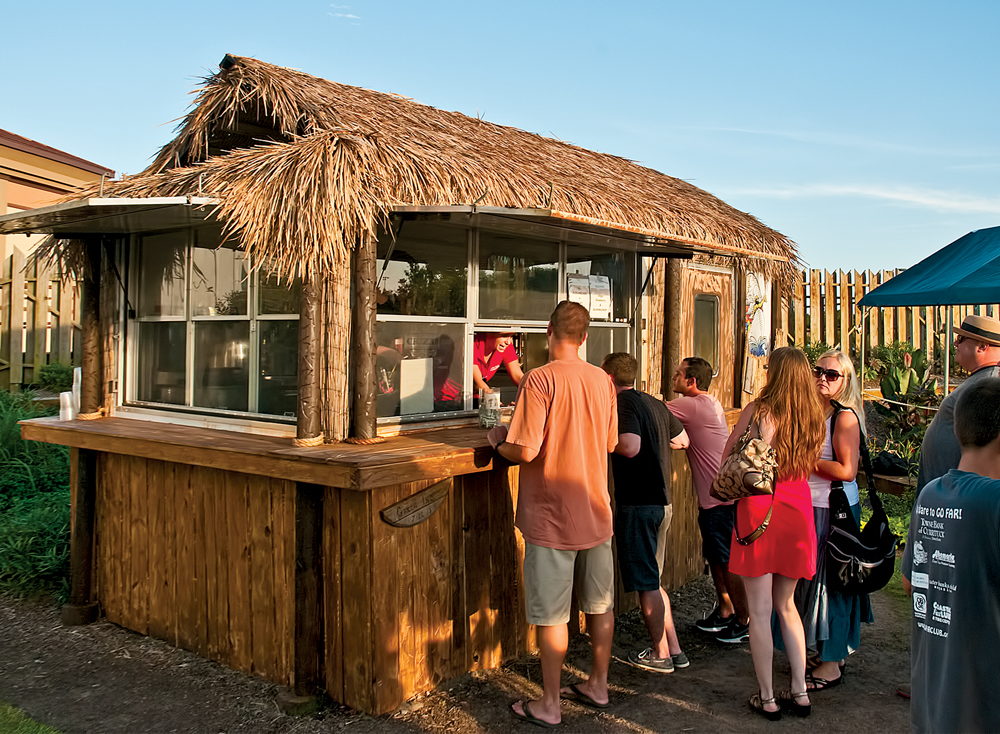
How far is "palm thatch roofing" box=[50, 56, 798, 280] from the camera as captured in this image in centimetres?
429

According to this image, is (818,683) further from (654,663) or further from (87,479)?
(87,479)

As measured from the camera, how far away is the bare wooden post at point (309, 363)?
455cm

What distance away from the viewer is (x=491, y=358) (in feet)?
19.2

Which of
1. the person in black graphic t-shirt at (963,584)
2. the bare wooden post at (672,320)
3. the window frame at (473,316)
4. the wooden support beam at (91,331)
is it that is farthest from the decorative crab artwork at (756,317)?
the wooden support beam at (91,331)

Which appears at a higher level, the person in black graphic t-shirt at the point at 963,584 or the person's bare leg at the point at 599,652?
the person in black graphic t-shirt at the point at 963,584

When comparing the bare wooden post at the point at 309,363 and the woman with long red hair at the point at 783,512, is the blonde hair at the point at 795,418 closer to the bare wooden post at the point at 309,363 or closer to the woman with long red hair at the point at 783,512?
the woman with long red hair at the point at 783,512

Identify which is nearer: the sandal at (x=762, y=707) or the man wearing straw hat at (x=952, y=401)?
the man wearing straw hat at (x=952, y=401)

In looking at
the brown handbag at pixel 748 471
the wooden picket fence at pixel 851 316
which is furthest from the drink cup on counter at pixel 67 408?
the wooden picket fence at pixel 851 316

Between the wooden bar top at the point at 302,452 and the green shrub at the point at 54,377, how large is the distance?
5648 mm

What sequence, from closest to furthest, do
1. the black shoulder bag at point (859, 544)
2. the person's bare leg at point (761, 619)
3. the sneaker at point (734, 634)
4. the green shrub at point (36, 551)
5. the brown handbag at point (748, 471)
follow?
the brown handbag at point (748, 471) → the person's bare leg at point (761, 619) → the black shoulder bag at point (859, 544) → the sneaker at point (734, 634) → the green shrub at point (36, 551)

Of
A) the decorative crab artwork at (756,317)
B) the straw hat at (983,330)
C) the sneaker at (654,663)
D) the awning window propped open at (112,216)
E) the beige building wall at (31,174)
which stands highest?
the beige building wall at (31,174)

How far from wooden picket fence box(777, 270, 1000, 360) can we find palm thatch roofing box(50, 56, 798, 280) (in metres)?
8.59

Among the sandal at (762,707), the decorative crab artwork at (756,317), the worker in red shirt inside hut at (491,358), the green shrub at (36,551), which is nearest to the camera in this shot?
the sandal at (762,707)

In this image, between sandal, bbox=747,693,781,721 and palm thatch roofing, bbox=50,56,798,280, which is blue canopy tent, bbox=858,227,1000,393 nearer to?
palm thatch roofing, bbox=50,56,798,280
